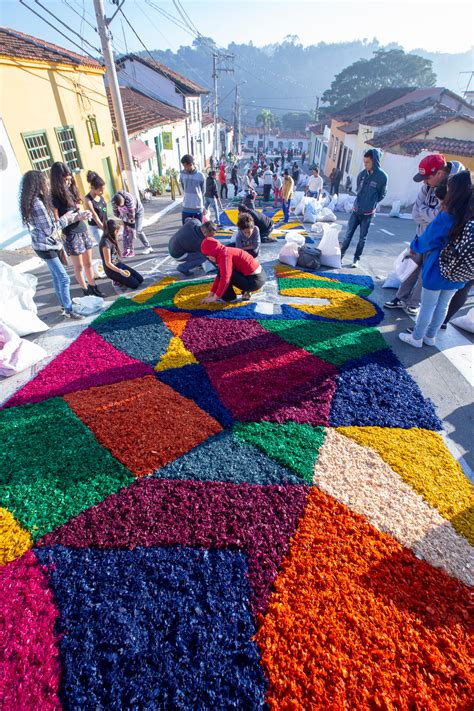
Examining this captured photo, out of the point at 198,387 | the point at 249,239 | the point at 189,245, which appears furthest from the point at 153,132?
the point at 198,387

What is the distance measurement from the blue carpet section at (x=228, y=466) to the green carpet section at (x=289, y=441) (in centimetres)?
6

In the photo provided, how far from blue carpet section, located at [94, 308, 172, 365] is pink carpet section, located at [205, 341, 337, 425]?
0.76 m

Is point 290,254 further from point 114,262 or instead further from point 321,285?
point 114,262

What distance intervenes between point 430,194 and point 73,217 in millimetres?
4778

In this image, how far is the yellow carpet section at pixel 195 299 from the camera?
17.5 feet

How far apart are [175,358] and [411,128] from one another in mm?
21130

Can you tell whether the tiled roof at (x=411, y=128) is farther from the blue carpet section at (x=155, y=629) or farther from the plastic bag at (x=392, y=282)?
the blue carpet section at (x=155, y=629)

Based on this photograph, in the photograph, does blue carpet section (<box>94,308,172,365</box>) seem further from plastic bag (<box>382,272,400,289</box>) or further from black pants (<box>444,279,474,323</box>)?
plastic bag (<box>382,272,400,289</box>)

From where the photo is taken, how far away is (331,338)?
4.50 metres

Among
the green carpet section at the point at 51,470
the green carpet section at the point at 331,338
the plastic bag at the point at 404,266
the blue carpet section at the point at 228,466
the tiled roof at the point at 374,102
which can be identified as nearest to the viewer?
the green carpet section at the point at 51,470

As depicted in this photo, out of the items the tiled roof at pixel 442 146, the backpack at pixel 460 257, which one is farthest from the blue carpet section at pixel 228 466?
the tiled roof at pixel 442 146

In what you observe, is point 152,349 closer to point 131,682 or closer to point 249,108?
point 131,682

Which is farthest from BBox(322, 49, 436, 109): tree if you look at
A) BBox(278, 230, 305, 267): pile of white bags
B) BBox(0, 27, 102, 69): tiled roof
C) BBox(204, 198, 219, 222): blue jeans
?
BBox(278, 230, 305, 267): pile of white bags

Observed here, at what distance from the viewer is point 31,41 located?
31.6ft
